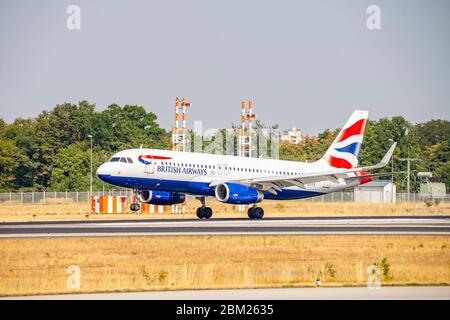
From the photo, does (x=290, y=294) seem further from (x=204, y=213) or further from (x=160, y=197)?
(x=160, y=197)

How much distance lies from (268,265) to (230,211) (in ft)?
146

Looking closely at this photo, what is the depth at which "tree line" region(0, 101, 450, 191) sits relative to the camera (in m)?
124

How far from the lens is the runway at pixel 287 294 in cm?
2533

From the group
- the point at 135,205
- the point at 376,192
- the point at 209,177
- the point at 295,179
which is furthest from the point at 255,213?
the point at 376,192

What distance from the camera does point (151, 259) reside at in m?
36.5

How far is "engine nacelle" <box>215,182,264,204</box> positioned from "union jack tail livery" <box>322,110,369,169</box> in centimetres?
1308

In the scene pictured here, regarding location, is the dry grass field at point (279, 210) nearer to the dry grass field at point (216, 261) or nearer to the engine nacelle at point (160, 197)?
the engine nacelle at point (160, 197)

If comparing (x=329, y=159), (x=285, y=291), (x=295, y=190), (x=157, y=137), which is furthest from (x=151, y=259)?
(x=157, y=137)

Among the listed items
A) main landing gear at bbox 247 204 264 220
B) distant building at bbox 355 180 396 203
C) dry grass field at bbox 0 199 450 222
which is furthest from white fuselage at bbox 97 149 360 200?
distant building at bbox 355 180 396 203

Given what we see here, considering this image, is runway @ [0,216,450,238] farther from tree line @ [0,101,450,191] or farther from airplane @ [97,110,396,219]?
tree line @ [0,101,450,191]

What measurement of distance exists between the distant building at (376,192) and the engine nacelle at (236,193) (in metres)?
44.5

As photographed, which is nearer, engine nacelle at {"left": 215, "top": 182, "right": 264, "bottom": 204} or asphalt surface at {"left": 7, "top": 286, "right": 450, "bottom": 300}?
asphalt surface at {"left": 7, "top": 286, "right": 450, "bottom": 300}

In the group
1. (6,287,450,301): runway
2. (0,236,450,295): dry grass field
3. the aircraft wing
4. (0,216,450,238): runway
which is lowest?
(6,287,450,301): runway
